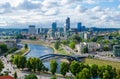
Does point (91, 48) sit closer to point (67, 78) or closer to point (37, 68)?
point (37, 68)

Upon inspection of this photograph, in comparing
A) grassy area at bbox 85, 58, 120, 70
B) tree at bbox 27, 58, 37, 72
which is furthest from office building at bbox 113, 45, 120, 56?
tree at bbox 27, 58, 37, 72

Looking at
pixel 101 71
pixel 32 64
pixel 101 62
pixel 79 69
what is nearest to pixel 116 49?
pixel 101 62

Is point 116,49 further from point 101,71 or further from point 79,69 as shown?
point 101,71

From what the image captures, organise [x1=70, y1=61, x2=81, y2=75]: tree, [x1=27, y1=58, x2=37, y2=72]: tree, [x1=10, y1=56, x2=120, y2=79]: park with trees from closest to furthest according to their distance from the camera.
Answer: [x1=10, y1=56, x2=120, y2=79]: park with trees → [x1=70, y1=61, x2=81, y2=75]: tree → [x1=27, y1=58, x2=37, y2=72]: tree

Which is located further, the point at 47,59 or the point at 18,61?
the point at 47,59

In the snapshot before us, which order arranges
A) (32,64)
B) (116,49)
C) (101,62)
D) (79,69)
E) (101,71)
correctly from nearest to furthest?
(101,71) < (79,69) < (32,64) < (101,62) < (116,49)

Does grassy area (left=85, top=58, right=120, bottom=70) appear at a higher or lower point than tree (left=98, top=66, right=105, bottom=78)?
lower

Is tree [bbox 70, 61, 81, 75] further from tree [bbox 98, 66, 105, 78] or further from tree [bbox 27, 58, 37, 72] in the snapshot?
tree [bbox 27, 58, 37, 72]

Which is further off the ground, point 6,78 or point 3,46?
point 6,78

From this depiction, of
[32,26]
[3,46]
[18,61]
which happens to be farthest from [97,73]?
[32,26]

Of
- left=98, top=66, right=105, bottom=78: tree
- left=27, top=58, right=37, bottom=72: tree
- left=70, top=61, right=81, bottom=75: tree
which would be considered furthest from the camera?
left=27, top=58, right=37, bottom=72: tree

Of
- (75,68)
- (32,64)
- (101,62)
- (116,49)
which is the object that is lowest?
(101,62)
